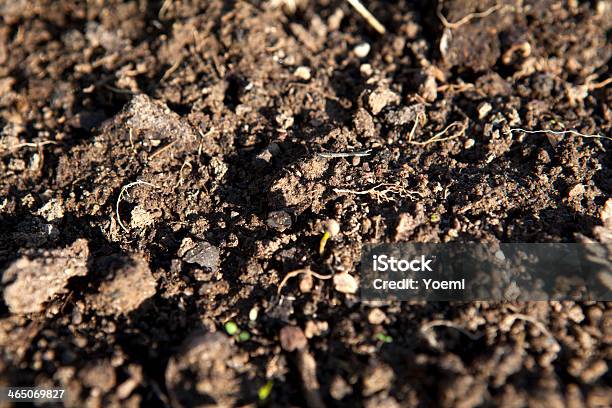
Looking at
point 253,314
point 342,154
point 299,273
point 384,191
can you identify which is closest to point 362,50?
point 342,154

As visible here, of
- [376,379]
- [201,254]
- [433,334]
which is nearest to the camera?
[376,379]

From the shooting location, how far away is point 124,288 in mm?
1698

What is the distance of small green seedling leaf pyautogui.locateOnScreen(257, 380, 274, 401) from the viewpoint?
5.19ft

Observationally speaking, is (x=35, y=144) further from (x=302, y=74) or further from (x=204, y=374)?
(x=204, y=374)

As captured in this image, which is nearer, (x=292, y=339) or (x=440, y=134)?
(x=292, y=339)

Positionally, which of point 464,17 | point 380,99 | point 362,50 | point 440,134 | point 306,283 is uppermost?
point 464,17

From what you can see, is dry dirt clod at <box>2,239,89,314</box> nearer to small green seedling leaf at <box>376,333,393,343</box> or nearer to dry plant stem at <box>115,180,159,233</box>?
dry plant stem at <box>115,180,159,233</box>

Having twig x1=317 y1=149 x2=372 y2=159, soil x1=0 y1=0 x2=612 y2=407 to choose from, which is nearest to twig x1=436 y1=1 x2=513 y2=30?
soil x1=0 y1=0 x2=612 y2=407

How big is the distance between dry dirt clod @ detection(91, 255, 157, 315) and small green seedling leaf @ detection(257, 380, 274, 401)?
0.56 m

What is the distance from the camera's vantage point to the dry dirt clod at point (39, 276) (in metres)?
1.68

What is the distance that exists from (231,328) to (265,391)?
0.26 m

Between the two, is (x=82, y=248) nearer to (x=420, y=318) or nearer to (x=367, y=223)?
(x=367, y=223)

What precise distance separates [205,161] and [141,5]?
1222mm

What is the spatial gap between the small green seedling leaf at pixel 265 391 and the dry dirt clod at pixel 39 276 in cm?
83
